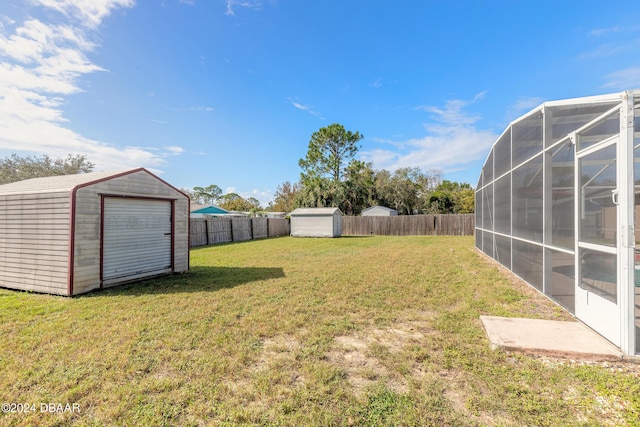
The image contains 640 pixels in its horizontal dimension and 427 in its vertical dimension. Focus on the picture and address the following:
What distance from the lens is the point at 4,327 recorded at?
11.2 ft

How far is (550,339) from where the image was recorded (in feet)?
9.41

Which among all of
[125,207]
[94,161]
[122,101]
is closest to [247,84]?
[122,101]

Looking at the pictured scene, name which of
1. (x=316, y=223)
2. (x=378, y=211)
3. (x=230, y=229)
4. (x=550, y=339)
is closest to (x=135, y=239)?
(x=550, y=339)

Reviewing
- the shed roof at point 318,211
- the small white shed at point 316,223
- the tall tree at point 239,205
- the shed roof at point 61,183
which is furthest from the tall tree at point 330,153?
the shed roof at point 61,183

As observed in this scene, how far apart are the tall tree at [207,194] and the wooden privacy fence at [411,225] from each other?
42964 millimetres

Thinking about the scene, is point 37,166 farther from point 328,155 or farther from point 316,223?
point 328,155

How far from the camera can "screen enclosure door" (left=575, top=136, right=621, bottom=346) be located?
2.81m

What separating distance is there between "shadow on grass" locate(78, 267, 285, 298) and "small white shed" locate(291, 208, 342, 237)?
11.5 meters

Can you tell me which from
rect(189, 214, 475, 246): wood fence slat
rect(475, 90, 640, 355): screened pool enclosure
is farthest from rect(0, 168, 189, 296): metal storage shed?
rect(189, 214, 475, 246): wood fence slat

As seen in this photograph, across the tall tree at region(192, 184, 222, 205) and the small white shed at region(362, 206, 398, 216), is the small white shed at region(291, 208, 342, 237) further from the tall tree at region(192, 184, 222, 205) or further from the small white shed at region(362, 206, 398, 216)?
the tall tree at region(192, 184, 222, 205)

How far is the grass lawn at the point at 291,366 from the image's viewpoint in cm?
184

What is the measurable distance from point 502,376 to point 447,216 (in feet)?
62.7

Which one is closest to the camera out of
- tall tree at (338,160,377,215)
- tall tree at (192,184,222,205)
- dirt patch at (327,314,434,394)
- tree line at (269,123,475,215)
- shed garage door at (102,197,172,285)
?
dirt patch at (327,314,434,394)

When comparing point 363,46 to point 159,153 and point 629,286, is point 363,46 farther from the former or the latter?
point 159,153
